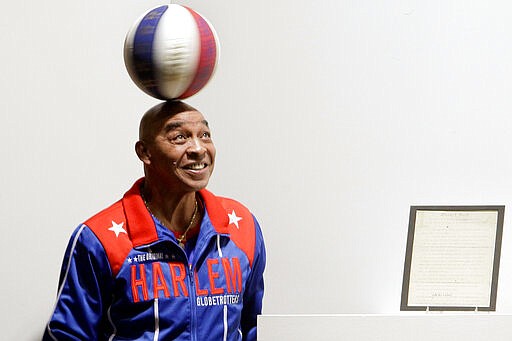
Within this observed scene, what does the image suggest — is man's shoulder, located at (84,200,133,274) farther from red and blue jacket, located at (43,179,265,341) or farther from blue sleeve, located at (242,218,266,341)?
blue sleeve, located at (242,218,266,341)

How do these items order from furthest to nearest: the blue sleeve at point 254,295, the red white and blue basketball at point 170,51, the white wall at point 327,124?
1. the white wall at point 327,124
2. the blue sleeve at point 254,295
3. the red white and blue basketball at point 170,51

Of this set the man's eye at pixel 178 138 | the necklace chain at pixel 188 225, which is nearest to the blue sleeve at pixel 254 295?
the necklace chain at pixel 188 225

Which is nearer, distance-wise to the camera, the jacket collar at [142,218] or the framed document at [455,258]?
the jacket collar at [142,218]

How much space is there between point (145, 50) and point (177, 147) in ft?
0.65

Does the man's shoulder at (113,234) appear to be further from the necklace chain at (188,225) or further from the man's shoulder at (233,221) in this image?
the man's shoulder at (233,221)

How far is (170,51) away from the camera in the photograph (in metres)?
2.12

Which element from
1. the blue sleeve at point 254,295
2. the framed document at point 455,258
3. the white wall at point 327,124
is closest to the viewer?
the blue sleeve at point 254,295

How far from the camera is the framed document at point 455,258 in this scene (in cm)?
261

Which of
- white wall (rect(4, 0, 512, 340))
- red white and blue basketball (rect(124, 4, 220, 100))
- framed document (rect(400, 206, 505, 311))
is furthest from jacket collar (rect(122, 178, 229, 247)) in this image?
framed document (rect(400, 206, 505, 311))

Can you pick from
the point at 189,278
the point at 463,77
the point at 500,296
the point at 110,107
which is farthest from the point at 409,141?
the point at 189,278

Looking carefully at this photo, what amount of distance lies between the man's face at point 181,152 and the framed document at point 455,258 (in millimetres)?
684

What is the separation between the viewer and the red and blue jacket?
7.06 ft

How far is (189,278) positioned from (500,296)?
100 cm

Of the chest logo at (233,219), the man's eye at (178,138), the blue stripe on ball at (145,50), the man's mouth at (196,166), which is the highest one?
the blue stripe on ball at (145,50)
